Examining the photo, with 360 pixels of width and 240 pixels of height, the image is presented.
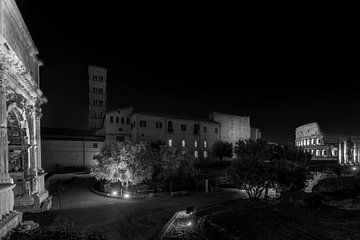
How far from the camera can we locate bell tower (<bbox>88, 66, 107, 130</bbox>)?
57.6 m

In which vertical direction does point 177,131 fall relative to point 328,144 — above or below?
above

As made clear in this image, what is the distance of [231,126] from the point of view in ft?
218

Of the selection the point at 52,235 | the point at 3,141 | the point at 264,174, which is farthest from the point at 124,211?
the point at 264,174

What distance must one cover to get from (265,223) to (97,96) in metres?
50.8

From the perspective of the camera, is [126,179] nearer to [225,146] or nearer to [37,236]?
[37,236]

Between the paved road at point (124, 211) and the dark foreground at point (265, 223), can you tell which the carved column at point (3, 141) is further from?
the dark foreground at point (265, 223)

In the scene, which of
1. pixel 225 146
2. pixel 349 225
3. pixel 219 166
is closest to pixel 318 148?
pixel 225 146

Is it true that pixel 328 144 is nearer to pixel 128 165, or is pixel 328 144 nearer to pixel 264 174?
pixel 264 174

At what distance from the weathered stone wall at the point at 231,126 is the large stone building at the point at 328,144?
17.3m

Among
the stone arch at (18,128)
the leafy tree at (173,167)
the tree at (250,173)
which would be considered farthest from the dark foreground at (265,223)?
the stone arch at (18,128)

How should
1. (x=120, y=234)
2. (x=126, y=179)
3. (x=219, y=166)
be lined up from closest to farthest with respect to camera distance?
1. (x=120, y=234)
2. (x=126, y=179)
3. (x=219, y=166)

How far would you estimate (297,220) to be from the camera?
58.1 feet

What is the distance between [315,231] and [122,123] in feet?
136

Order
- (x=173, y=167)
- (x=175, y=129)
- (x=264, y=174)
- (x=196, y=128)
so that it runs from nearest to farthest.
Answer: (x=264, y=174) → (x=173, y=167) → (x=175, y=129) → (x=196, y=128)
